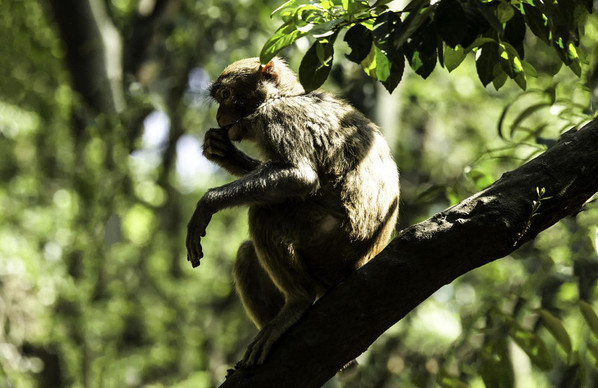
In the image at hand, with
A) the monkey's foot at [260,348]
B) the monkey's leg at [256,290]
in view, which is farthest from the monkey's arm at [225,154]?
the monkey's foot at [260,348]

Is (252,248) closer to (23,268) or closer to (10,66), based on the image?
(23,268)

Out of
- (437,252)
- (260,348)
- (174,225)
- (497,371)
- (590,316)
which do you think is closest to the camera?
(437,252)

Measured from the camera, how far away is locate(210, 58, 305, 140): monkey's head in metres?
4.65

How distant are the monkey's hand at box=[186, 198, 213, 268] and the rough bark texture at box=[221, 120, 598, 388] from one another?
87 centimetres

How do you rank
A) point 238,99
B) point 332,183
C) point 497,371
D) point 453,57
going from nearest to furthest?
Answer: point 453,57, point 497,371, point 332,183, point 238,99

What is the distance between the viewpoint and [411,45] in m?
2.56

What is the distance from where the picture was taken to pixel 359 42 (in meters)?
2.57

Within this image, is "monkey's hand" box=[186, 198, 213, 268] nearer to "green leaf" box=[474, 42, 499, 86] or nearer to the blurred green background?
the blurred green background

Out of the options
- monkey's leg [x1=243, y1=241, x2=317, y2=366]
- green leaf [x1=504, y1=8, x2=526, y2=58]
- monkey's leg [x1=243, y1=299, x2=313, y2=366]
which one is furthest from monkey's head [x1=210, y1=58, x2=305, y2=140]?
green leaf [x1=504, y1=8, x2=526, y2=58]

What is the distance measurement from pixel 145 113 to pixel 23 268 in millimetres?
2146

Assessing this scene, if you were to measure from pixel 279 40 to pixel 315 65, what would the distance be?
0.17 m

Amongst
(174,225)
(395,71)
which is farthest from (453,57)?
(174,225)

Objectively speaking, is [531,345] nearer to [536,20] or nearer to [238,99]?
[536,20]

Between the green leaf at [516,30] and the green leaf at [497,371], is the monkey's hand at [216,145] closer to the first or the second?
the green leaf at [497,371]
